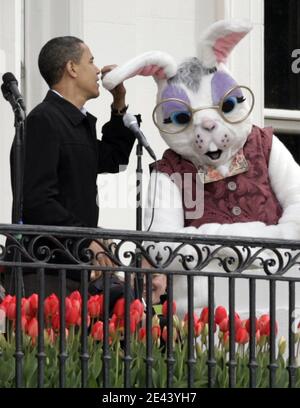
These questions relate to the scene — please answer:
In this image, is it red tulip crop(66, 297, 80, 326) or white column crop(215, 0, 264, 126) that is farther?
white column crop(215, 0, 264, 126)

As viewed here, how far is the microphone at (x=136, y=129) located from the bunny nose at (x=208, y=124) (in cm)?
45

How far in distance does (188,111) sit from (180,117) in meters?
0.06

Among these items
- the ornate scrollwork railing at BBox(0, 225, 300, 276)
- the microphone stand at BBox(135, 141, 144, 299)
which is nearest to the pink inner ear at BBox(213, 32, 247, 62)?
the microphone stand at BBox(135, 141, 144, 299)

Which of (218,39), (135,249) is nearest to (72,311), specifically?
(135,249)

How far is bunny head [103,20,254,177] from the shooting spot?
12.2 metres

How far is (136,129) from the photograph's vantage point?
38.4 feet

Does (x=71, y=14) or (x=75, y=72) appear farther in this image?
(x=71, y=14)

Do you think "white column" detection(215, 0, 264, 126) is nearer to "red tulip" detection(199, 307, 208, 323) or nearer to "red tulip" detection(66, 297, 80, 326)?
"red tulip" detection(199, 307, 208, 323)

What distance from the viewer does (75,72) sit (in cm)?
1228

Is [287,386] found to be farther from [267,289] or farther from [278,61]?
[278,61]

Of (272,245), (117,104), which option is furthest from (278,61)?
(272,245)

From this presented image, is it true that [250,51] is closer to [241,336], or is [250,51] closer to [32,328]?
[241,336]

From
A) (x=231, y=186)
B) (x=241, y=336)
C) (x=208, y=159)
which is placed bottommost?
(x=241, y=336)

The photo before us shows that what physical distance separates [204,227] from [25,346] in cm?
161
